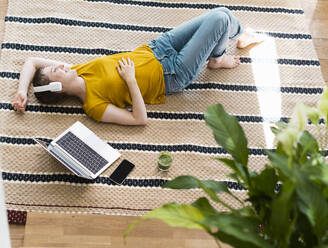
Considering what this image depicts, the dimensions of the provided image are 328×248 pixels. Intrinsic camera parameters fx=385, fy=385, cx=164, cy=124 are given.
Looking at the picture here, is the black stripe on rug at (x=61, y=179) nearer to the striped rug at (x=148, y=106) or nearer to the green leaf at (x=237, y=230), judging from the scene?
the striped rug at (x=148, y=106)

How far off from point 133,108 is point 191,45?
1.40 feet

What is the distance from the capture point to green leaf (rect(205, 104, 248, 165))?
39.0 inches

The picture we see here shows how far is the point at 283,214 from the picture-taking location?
808mm

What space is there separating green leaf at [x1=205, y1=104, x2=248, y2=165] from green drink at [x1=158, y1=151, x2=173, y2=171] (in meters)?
0.77

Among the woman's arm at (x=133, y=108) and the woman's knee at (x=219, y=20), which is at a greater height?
the woman's knee at (x=219, y=20)

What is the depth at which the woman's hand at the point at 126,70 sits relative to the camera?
1.84 meters

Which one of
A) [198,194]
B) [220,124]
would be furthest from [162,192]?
[220,124]

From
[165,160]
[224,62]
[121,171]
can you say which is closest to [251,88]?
[224,62]

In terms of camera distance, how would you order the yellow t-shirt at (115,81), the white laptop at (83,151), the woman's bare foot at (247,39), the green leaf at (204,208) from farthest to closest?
the woman's bare foot at (247,39) → the yellow t-shirt at (115,81) → the white laptop at (83,151) → the green leaf at (204,208)

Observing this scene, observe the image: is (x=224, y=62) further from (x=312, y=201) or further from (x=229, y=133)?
(x=312, y=201)

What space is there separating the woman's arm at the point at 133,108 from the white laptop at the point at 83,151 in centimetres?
12

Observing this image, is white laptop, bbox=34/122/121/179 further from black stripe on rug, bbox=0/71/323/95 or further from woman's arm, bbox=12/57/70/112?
black stripe on rug, bbox=0/71/323/95

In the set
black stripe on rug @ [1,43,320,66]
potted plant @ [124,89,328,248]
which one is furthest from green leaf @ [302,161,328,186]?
black stripe on rug @ [1,43,320,66]

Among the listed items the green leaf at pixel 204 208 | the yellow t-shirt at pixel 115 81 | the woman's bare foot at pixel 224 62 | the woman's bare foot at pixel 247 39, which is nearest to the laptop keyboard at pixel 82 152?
the yellow t-shirt at pixel 115 81
